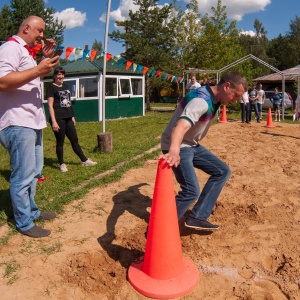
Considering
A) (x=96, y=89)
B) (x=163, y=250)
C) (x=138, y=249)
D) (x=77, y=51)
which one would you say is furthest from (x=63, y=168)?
(x=96, y=89)

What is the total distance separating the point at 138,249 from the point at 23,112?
5.87 feet

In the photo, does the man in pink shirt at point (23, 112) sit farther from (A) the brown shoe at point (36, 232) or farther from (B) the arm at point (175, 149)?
(B) the arm at point (175, 149)

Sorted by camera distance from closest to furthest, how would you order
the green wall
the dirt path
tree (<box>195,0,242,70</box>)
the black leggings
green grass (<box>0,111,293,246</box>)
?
the dirt path, green grass (<box>0,111,293,246</box>), the black leggings, the green wall, tree (<box>195,0,242,70</box>)

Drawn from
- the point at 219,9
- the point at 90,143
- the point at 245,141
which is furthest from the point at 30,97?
the point at 219,9

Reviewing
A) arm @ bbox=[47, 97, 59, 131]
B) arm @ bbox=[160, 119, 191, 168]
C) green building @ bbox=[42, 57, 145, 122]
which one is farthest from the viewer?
green building @ bbox=[42, 57, 145, 122]

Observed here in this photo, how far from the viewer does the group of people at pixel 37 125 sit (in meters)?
3.07

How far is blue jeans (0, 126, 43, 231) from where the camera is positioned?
334cm

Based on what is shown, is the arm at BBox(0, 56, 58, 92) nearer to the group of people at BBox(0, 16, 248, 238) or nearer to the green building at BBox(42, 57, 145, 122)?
Answer: the group of people at BBox(0, 16, 248, 238)

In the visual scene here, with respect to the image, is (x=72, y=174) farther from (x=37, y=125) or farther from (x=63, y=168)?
(x=37, y=125)

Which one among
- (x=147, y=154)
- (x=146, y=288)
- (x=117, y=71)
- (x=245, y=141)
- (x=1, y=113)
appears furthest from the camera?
(x=117, y=71)

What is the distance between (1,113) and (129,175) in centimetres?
289

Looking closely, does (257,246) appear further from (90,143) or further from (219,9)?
(219,9)

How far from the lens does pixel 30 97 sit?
339cm

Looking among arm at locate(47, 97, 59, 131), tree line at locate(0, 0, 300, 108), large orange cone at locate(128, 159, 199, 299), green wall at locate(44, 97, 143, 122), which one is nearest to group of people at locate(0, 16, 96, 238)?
large orange cone at locate(128, 159, 199, 299)
